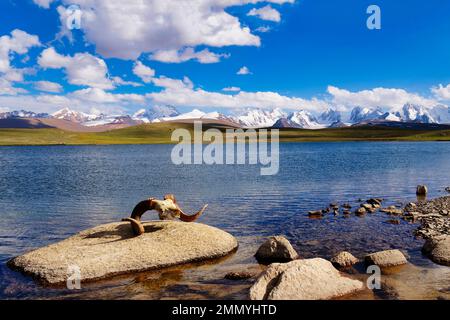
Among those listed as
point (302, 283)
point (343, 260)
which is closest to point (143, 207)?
point (302, 283)

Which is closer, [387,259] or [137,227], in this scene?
[387,259]

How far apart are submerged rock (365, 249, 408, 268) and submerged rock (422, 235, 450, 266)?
1720 millimetres

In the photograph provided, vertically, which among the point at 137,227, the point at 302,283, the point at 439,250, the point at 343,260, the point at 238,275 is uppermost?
the point at 137,227

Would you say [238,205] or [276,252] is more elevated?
[238,205]

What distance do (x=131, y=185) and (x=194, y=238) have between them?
3699 centimetres

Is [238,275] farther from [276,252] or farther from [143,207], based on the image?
[143,207]

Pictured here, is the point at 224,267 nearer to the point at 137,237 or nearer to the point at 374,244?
the point at 137,237

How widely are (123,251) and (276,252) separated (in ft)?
27.3

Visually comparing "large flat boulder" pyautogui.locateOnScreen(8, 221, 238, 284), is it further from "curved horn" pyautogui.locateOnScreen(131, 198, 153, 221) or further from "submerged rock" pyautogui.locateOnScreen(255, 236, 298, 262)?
"submerged rock" pyautogui.locateOnScreen(255, 236, 298, 262)

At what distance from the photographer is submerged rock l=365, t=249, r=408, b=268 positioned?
20.5 m

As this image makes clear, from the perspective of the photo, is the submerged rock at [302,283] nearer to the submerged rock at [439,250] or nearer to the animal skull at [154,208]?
the submerged rock at [439,250]

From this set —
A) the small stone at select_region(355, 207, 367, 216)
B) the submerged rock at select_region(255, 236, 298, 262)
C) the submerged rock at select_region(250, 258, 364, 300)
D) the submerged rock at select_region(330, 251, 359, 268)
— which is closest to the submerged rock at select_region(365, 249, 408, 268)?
the submerged rock at select_region(330, 251, 359, 268)

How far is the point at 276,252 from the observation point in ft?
72.5
